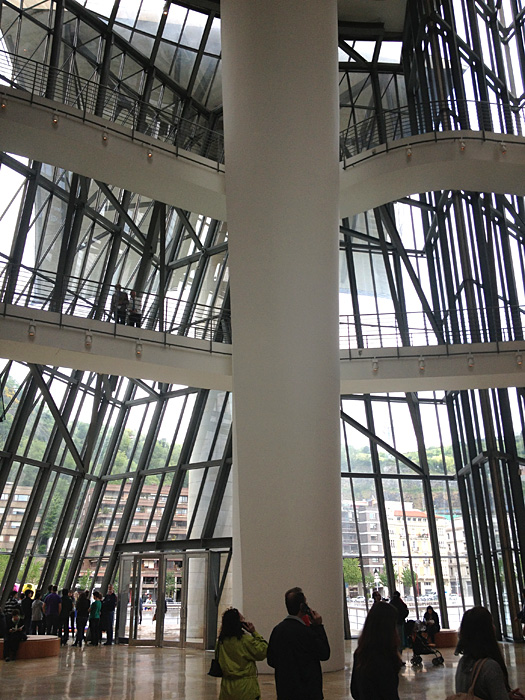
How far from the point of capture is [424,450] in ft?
73.3

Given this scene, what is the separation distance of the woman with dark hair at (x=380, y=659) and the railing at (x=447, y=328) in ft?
46.8

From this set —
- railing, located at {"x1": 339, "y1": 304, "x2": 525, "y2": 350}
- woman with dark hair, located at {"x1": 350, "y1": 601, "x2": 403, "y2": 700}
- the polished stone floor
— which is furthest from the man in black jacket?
railing, located at {"x1": 339, "y1": 304, "x2": 525, "y2": 350}

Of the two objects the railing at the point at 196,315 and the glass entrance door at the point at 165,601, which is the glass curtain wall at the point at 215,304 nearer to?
the railing at the point at 196,315

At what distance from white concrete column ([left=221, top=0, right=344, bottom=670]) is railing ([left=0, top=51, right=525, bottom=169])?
2731 millimetres

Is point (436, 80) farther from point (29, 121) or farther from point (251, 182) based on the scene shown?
point (29, 121)

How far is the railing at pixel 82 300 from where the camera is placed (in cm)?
1706

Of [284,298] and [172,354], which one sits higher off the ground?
[172,354]

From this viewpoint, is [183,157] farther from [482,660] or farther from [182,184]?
[482,660]

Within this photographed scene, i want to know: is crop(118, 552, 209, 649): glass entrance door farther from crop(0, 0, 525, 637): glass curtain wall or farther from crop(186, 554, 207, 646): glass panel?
crop(0, 0, 525, 637): glass curtain wall

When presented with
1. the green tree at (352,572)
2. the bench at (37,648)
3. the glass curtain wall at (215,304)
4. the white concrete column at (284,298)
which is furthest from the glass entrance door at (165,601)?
the white concrete column at (284,298)

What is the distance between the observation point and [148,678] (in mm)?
11570

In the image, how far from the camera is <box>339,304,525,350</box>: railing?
64.6 ft

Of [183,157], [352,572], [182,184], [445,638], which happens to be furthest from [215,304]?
[445,638]

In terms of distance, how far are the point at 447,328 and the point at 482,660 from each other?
19.4 m
